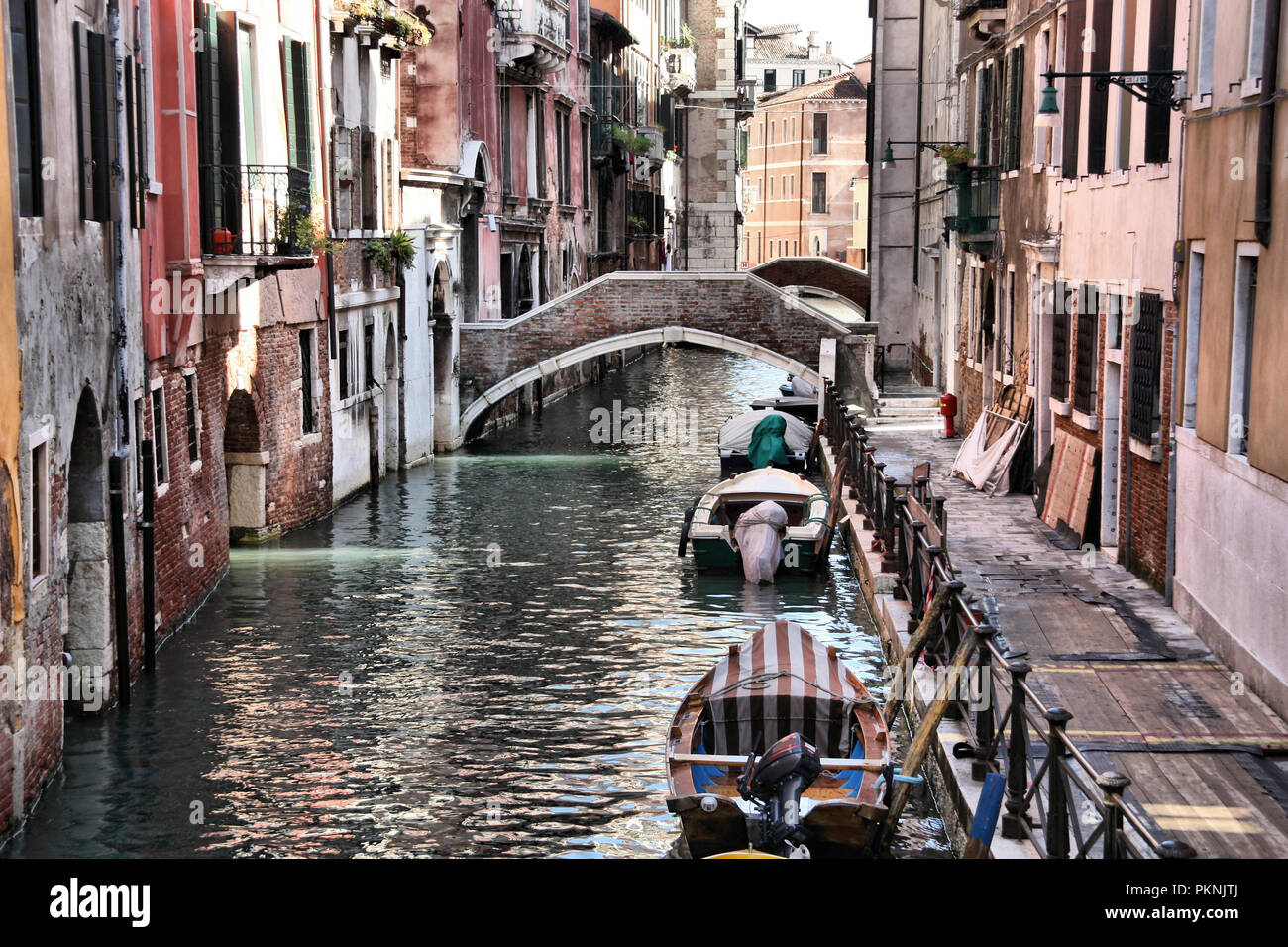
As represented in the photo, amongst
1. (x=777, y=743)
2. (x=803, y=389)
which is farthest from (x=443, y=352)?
(x=777, y=743)

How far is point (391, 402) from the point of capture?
23734mm

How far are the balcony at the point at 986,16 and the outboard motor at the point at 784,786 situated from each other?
14.6m

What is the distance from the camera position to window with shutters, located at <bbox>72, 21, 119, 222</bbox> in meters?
10.4

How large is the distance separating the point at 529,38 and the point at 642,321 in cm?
642

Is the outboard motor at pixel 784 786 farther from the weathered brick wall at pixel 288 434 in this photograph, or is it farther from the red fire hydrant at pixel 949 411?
the red fire hydrant at pixel 949 411

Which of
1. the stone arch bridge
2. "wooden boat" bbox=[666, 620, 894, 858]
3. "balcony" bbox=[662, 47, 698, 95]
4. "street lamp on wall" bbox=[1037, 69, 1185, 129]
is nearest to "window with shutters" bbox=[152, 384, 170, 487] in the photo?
"wooden boat" bbox=[666, 620, 894, 858]

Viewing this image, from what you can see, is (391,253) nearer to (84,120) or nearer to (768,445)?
(768,445)

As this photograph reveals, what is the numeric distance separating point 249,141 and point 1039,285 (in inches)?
327

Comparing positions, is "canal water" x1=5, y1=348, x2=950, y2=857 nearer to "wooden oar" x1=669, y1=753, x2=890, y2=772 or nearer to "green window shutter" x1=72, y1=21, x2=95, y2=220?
"wooden oar" x1=669, y1=753, x2=890, y2=772

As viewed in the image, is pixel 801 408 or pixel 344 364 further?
pixel 801 408

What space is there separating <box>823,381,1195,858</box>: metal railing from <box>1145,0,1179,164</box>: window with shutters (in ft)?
10.3

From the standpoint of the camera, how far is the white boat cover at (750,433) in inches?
972

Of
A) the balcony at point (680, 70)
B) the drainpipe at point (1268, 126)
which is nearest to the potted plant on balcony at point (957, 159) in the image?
the drainpipe at point (1268, 126)

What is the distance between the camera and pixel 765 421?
79.2 feet
